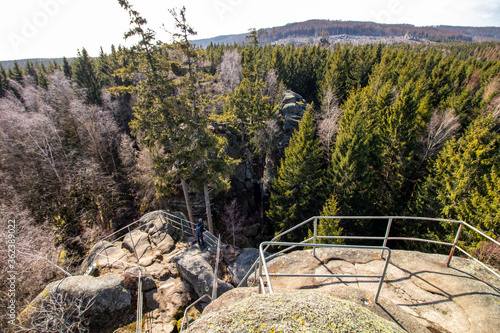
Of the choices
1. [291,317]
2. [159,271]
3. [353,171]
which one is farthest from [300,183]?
[291,317]

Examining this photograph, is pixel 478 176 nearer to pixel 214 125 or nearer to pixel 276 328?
pixel 276 328

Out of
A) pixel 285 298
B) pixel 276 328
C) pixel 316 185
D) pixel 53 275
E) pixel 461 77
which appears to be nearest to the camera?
pixel 276 328

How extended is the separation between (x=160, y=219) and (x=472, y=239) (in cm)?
2070

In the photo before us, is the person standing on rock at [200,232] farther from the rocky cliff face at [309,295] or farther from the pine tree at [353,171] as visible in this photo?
the pine tree at [353,171]

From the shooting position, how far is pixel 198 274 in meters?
9.52

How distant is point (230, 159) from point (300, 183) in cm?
728

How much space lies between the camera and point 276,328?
230 cm

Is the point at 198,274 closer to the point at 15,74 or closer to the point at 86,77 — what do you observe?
the point at 86,77

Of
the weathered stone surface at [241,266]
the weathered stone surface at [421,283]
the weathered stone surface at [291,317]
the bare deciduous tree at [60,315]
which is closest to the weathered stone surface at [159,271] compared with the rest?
the bare deciduous tree at [60,315]

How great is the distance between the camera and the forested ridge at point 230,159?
46.6 feet

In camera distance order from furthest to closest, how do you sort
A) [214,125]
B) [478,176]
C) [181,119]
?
[214,125]
[478,176]
[181,119]

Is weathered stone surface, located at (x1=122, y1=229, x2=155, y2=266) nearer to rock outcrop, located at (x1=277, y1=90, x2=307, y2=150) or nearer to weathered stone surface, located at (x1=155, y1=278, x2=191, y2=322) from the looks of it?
weathered stone surface, located at (x1=155, y1=278, x2=191, y2=322)

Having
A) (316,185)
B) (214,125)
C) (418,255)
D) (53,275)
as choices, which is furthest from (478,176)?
(53,275)

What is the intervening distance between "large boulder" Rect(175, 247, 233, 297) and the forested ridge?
634cm
